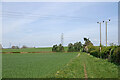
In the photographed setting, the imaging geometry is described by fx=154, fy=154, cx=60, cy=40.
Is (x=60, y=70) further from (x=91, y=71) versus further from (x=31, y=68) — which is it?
(x=31, y=68)

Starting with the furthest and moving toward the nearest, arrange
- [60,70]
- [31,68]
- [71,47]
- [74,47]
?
1. [74,47]
2. [71,47]
3. [31,68]
4. [60,70]

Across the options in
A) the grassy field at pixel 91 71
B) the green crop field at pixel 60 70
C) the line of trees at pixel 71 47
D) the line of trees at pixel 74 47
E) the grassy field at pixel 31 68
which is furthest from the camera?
the line of trees at pixel 74 47

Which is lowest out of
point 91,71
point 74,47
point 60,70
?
point 74,47

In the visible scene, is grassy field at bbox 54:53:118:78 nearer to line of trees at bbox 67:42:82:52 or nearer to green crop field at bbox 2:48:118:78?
green crop field at bbox 2:48:118:78

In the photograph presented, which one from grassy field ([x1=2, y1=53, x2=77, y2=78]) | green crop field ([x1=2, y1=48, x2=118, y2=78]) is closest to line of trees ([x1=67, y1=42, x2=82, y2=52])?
grassy field ([x1=2, y1=53, x2=77, y2=78])

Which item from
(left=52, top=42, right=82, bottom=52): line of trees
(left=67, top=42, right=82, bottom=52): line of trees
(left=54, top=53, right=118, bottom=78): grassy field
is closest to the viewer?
(left=54, top=53, right=118, bottom=78): grassy field

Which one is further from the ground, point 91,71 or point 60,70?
point 91,71

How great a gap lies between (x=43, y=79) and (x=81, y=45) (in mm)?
82988

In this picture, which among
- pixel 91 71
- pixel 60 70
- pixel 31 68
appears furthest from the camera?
pixel 31 68

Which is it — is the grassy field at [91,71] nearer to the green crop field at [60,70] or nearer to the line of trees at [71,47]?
the green crop field at [60,70]

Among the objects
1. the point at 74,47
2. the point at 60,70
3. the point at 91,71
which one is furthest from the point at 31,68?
the point at 74,47

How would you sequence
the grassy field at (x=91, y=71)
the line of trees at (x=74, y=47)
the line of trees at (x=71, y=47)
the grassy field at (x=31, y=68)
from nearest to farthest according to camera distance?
the grassy field at (x=91, y=71) < the grassy field at (x=31, y=68) < the line of trees at (x=71, y=47) < the line of trees at (x=74, y=47)

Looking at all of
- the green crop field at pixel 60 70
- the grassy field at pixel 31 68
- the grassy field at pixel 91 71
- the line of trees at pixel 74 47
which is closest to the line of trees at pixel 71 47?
the line of trees at pixel 74 47

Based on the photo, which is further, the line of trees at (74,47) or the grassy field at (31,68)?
the line of trees at (74,47)
